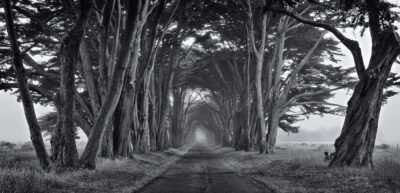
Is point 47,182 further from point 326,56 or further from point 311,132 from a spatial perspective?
point 311,132

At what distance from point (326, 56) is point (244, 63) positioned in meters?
6.44

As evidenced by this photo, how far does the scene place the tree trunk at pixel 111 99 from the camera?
11.3 m

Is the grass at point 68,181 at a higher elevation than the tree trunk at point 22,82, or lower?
lower

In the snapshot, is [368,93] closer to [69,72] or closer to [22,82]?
[69,72]

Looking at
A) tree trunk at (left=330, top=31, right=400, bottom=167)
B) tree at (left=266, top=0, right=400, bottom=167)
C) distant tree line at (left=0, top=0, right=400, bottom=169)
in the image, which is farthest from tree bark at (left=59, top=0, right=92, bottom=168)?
tree trunk at (left=330, top=31, right=400, bottom=167)

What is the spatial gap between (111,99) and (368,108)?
7.31m

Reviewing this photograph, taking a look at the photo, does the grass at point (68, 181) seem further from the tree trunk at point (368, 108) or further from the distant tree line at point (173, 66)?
the tree trunk at point (368, 108)

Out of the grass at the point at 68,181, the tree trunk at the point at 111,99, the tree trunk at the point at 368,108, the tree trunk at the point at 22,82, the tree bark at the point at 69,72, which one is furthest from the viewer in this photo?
the tree trunk at the point at 368,108

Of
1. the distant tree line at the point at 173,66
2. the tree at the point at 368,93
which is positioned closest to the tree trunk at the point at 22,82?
the distant tree line at the point at 173,66

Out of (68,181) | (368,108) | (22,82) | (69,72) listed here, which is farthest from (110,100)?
(368,108)

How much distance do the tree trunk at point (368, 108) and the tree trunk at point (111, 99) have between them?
6.67 m

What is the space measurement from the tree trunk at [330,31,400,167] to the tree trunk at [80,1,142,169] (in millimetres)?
6675

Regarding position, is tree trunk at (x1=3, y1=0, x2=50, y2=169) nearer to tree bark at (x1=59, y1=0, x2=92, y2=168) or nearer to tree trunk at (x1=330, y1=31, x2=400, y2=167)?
tree bark at (x1=59, y1=0, x2=92, y2=168)

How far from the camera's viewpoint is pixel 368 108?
11.5 metres
